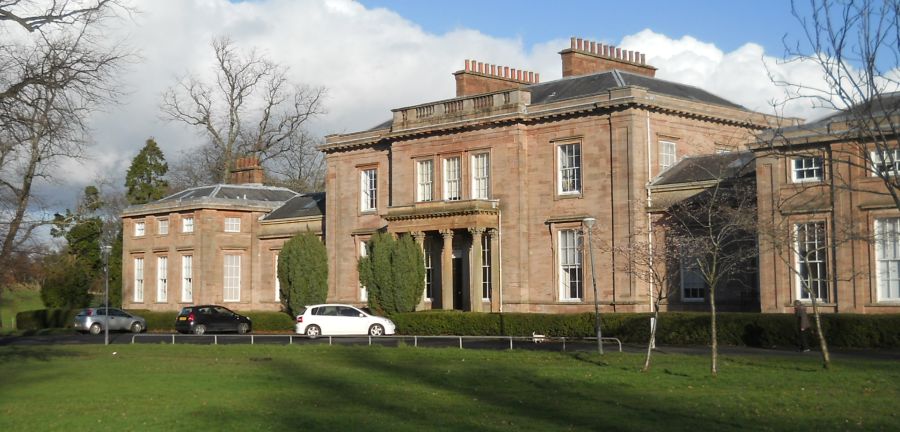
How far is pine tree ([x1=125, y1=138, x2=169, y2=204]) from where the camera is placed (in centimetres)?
8325

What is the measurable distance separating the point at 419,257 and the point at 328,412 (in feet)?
103

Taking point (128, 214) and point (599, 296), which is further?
point (128, 214)

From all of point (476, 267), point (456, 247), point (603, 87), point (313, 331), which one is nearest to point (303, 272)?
point (456, 247)

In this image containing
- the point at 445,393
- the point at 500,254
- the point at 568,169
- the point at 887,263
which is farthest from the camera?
the point at 500,254

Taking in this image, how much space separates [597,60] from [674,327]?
1913cm

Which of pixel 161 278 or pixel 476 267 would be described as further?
pixel 161 278

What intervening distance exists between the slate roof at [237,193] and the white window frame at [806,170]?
116ft

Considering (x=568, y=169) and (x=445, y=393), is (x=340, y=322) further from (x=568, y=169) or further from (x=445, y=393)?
(x=445, y=393)

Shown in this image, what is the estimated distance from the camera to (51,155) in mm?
25266

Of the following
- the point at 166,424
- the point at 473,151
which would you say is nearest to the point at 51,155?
the point at 166,424

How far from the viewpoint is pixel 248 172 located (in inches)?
2864

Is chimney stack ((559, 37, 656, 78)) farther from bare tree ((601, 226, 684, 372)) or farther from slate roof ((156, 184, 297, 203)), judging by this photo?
slate roof ((156, 184, 297, 203))

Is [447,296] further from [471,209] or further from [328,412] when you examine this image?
[328,412]

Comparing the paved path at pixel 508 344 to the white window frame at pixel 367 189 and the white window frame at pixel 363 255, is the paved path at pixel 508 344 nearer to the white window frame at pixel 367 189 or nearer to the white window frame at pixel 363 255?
the white window frame at pixel 363 255
